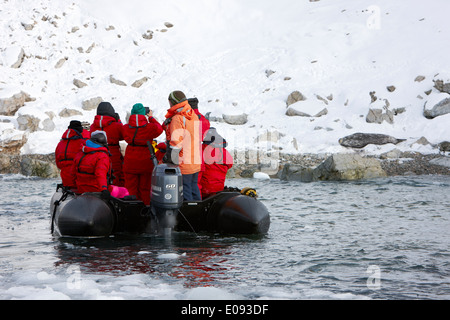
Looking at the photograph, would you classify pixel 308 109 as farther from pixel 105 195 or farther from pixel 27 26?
pixel 105 195

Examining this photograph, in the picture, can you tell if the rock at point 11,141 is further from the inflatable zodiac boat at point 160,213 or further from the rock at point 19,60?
the inflatable zodiac boat at point 160,213

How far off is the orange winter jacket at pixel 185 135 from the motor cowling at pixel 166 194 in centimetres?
41

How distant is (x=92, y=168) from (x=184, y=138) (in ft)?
4.71

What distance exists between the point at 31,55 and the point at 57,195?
2669 centimetres

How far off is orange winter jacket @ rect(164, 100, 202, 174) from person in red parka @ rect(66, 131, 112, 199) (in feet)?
3.13

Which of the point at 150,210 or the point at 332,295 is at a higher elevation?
the point at 150,210

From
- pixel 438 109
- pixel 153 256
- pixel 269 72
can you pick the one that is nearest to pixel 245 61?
pixel 269 72

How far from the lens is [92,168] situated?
26.8 feet

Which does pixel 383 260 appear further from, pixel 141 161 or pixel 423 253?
pixel 141 161

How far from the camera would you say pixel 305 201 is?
1396cm

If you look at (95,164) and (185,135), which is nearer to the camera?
(185,135)

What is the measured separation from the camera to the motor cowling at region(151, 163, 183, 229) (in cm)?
746

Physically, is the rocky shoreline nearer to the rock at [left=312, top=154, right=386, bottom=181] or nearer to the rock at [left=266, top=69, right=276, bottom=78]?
the rock at [left=312, top=154, right=386, bottom=181]
